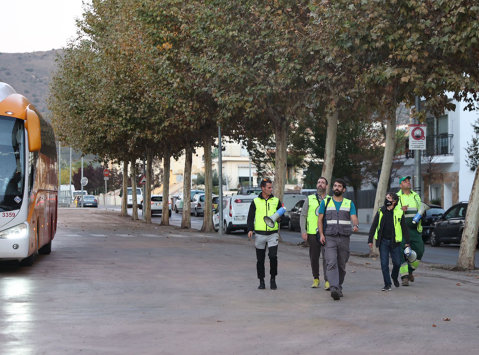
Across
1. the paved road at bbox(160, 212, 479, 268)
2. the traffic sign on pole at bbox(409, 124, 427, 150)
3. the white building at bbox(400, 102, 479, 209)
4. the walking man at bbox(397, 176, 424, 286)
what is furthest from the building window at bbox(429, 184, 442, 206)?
the walking man at bbox(397, 176, 424, 286)

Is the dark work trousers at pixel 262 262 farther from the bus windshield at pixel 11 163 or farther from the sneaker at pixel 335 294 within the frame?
the bus windshield at pixel 11 163

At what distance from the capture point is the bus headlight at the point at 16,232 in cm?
1703

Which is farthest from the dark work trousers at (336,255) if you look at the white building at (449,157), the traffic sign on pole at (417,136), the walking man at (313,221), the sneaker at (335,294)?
the white building at (449,157)

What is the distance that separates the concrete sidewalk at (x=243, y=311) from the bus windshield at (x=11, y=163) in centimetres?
165

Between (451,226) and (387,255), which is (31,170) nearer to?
(387,255)

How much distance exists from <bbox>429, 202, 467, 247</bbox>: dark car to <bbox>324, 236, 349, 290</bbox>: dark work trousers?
1568cm

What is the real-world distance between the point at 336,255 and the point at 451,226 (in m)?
16.3

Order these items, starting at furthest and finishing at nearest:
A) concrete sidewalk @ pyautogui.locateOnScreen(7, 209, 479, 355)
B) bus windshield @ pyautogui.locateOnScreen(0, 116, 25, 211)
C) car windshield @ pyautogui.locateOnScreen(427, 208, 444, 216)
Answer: car windshield @ pyautogui.locateOnScreen(427, 208, 444, 216)
bus windshield @ pyautogui.locateOnScreen(0, 116, 25, 211)
concrete sidewalk @ pyautogui.locateOnScreen(7, 209, 479, 355)

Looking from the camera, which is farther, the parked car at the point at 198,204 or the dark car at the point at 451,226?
the parked car at the point at 198,204

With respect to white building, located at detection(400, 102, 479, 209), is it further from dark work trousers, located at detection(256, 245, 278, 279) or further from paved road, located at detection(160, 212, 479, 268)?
dark work trousers, located at detection(256, 245, 278, 279)

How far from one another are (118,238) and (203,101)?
19.6 feet

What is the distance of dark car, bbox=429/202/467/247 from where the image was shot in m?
28.9

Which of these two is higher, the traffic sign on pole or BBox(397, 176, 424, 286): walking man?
the traffic sign on pole

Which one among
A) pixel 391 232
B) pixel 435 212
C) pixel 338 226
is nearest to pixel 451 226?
pixel 435 212
